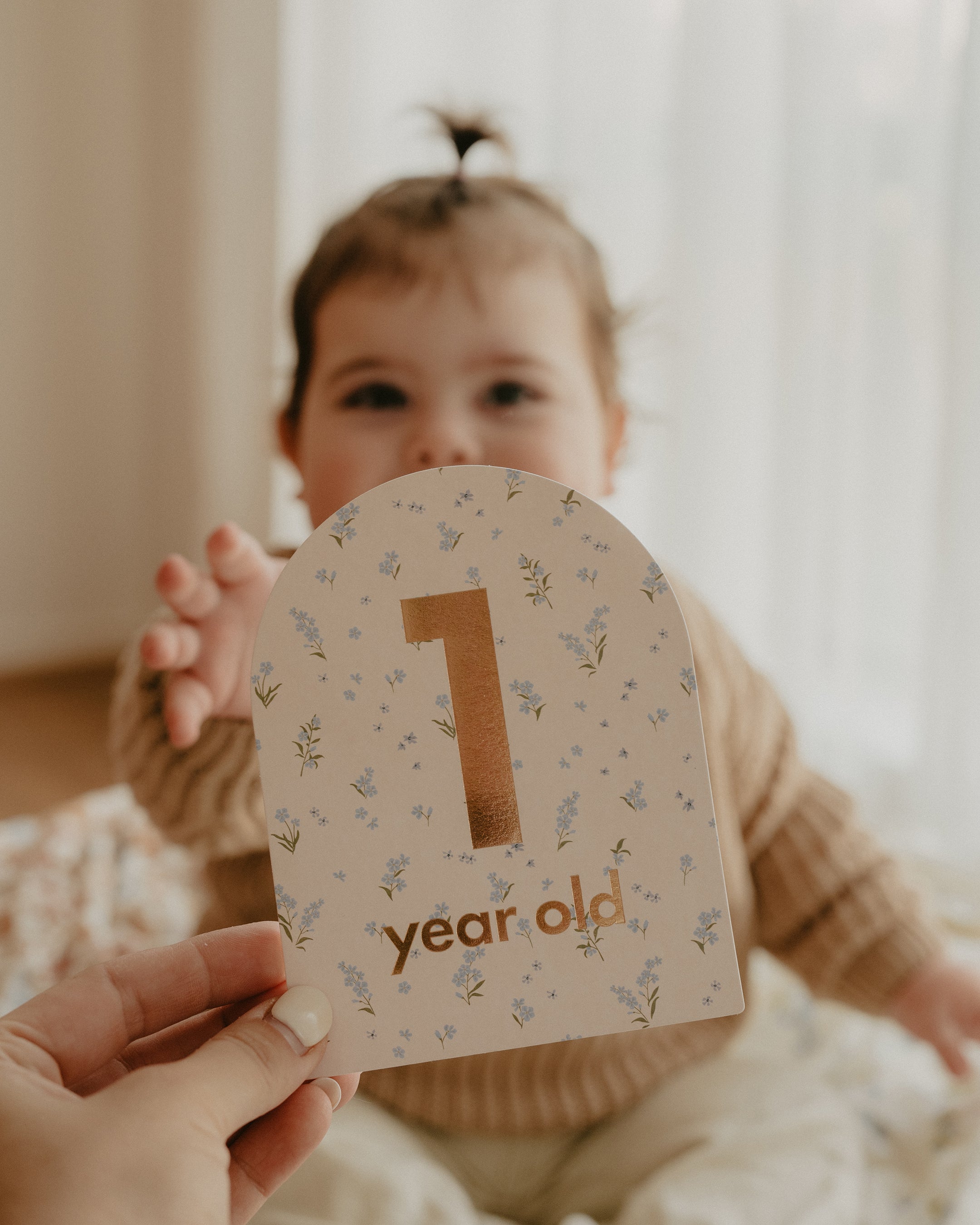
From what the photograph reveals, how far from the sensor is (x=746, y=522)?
5.26 ft

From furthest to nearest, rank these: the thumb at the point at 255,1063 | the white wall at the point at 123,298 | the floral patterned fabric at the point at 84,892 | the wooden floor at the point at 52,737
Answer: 1. the white wall at the point at 123,298
2. the wooden floor at the point at 52,737
3. the floral patterned fabric at the point at 84,892
4. the thumb at the point at 255,1063

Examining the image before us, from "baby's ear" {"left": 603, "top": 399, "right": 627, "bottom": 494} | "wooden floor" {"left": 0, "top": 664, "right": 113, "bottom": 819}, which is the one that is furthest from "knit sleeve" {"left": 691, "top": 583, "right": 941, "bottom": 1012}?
"wooden floor" {"left": 0, "top": 664, "right": 113, "bottom": 819}

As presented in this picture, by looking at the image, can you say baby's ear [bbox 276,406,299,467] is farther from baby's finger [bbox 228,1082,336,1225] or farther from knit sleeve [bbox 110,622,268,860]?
baby's finger [bbox 228,1082,336,1225]

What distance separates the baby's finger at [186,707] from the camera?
0.66m

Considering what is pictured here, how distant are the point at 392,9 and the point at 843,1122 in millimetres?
2037

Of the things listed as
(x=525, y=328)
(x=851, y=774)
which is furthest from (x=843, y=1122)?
(x=851, y=774)

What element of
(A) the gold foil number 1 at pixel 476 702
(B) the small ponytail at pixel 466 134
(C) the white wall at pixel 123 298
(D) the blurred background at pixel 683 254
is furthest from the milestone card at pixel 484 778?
(C) the white wall at pixel 123 298

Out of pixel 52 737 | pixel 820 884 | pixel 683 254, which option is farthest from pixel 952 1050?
pixel 52 737

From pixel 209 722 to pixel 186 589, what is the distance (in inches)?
5.3

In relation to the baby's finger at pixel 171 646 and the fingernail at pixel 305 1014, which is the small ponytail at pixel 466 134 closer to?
the baby's finger at pixel 171 646

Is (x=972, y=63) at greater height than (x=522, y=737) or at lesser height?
greater

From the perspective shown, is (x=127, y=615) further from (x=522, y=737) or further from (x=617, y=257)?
(x=522, y=737)

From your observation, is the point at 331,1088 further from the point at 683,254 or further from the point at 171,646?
the point at 683,254

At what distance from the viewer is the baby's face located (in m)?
0.82
